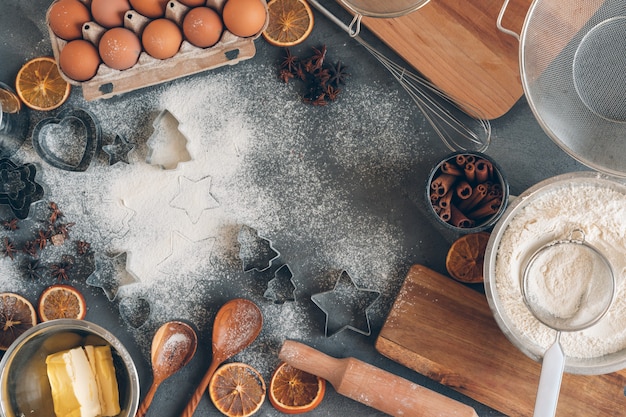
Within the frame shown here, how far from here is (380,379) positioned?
1694 millimetres

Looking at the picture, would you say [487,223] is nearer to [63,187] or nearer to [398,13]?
[398,13]

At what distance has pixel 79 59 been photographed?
5.30 feet

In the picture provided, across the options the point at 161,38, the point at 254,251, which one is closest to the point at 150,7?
the point at 161,38

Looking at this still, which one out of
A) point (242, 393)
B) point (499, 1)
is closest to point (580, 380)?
point (242, 393)

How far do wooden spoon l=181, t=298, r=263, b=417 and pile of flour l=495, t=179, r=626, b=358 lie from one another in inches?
28.4

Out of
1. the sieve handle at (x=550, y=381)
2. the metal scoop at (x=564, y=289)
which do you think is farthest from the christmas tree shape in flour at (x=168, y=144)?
the sieve handle at (x=550, y=381)

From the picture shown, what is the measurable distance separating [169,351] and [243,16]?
997 millimetres

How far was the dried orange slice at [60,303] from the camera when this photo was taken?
1802mm

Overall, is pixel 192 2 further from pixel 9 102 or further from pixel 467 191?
pixel 467 191

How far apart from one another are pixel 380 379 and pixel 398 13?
1.05 meters

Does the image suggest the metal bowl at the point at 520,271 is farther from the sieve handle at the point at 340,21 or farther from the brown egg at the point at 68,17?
the brown egg at the point at 68,17

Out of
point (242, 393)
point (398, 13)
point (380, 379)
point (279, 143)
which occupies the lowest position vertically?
point (242, 393)

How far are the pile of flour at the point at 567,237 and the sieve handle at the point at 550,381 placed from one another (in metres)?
0.07

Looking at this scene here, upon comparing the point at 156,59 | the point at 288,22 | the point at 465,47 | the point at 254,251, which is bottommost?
the point at 254,251
